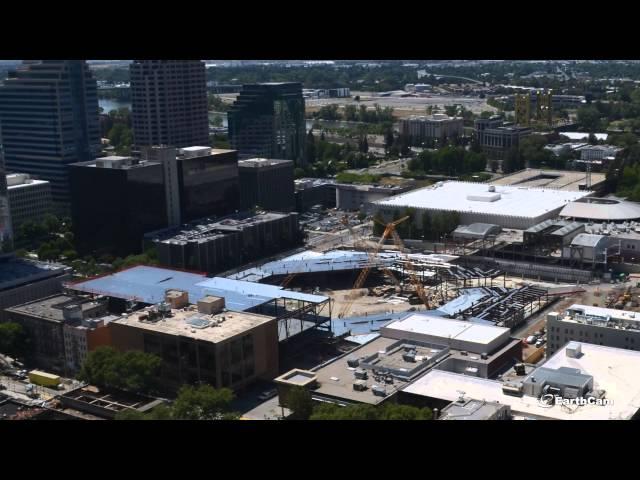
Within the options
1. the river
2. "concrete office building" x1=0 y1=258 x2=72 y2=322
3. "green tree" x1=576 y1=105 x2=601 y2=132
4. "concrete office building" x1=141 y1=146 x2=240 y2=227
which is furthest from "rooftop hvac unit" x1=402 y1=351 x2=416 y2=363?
the river

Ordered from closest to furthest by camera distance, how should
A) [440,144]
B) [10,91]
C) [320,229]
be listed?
[320,229], [10,91], [440,144]

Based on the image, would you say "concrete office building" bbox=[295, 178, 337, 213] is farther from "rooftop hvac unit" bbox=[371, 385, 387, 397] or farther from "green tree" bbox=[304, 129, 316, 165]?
"rooftop hvac unit" bbox=[371, 385, 387, 397]

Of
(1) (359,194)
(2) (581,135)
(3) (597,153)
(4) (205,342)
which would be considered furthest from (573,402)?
(2) (581,135)

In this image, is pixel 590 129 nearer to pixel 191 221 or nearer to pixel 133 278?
pixel 191 221

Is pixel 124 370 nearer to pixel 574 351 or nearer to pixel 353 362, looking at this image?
pixel 353 362

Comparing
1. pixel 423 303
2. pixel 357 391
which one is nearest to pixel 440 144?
pixel 423 303

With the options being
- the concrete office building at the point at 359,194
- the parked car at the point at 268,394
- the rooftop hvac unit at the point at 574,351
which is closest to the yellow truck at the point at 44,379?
the parked car at the point at 268,394
